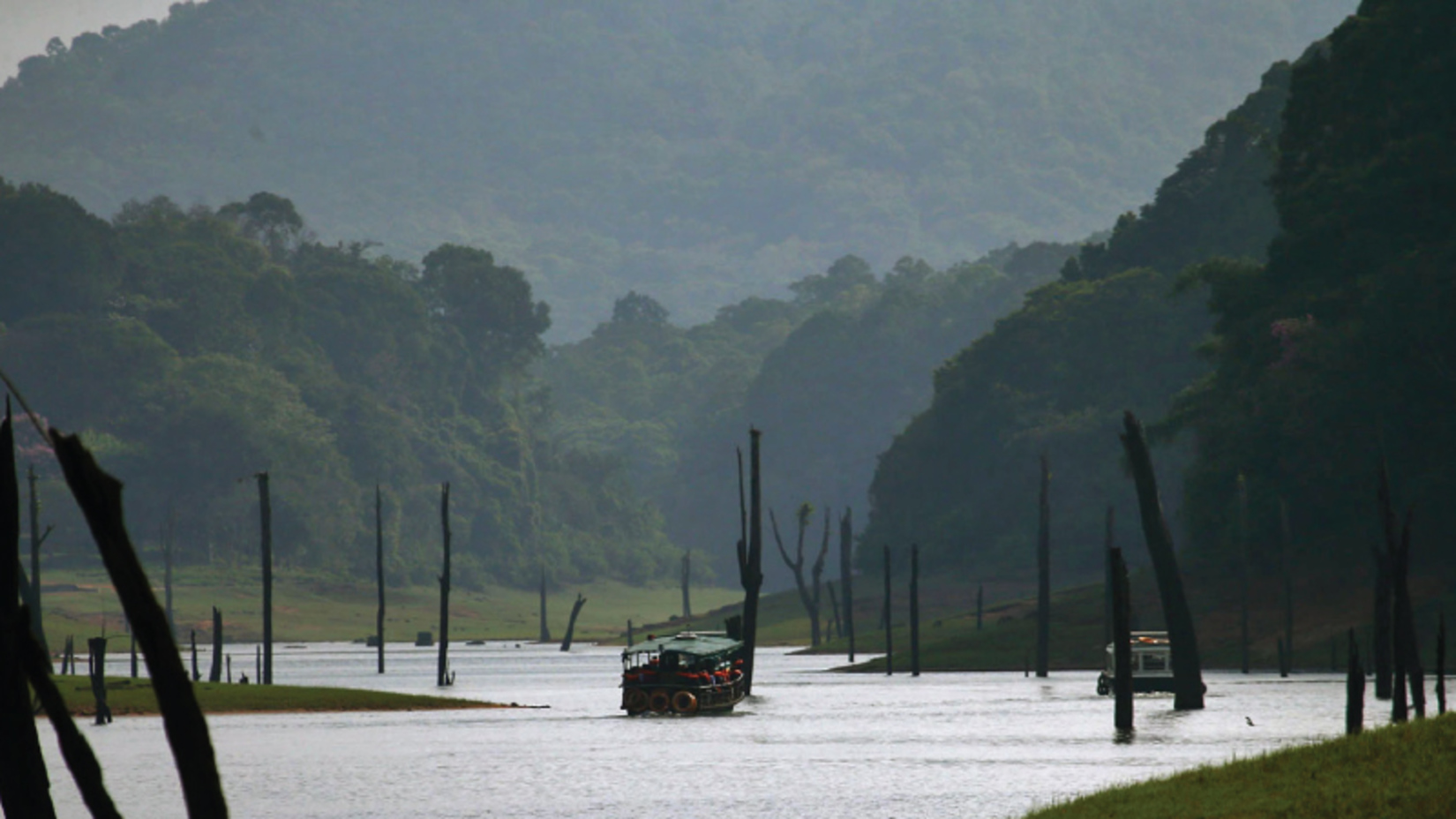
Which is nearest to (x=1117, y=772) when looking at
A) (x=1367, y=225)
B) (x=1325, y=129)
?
(x=1367, y=225)

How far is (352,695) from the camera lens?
81438 millimetres

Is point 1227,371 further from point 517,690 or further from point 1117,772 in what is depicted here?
point 1117,772

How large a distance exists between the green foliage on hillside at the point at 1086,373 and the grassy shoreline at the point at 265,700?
236 ft

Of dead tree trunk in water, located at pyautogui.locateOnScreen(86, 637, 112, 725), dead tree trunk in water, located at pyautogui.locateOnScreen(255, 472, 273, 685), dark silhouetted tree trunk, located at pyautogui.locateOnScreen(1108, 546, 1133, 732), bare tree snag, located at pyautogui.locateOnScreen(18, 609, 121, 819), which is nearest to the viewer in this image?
bare tree snag, located at pyautogui.locateOnScreen(18, 609, 121, 819)

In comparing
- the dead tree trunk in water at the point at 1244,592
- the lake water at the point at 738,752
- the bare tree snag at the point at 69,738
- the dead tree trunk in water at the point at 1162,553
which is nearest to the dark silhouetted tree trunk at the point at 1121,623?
the lake water at the point at 738,752

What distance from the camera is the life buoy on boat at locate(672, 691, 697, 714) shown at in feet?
243

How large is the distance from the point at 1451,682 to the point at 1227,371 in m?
34.9

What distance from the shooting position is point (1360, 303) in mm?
84875

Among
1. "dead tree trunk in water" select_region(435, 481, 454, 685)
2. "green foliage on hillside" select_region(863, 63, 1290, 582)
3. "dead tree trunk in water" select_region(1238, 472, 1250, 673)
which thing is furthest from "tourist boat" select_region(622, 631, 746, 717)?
"green foliage on hillside" select_region(863, 63, 1290, 582)

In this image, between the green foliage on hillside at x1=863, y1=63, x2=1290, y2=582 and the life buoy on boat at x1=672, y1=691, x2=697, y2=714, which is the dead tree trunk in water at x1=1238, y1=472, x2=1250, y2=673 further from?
the green foliage on hillside at x1=863, y1=63, x2=1290, y2=582

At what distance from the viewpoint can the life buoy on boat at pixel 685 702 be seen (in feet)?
243

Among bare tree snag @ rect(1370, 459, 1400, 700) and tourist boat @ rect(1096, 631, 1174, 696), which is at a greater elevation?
bare tree snag @ rect(1370, 459, 1400, 700)

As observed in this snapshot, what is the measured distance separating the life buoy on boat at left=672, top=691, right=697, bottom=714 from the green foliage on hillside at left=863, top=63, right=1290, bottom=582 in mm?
72848

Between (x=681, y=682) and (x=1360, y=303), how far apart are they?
32478 mm
